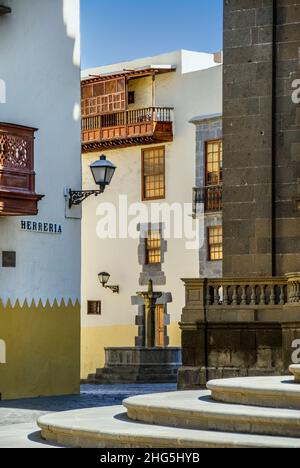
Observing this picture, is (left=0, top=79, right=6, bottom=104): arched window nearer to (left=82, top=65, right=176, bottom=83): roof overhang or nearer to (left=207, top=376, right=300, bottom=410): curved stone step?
(left=207, top=376, right=300, bottom=410): curved stone step

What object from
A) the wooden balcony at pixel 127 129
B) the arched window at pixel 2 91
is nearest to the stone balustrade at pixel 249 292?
the arched window at pixel 2 91

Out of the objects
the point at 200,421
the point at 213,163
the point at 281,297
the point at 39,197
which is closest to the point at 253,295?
the point at 281,297

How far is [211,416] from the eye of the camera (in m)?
11.4

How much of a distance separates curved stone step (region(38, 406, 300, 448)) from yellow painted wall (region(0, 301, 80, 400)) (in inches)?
313

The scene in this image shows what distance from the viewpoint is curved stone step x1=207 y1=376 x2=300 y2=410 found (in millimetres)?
11719

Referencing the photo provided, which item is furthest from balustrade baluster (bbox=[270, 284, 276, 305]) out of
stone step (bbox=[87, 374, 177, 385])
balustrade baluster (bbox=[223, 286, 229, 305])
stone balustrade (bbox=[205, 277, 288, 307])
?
stone step (bbox=[87, 374, 177, 385])

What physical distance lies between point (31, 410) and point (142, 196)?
80.3 feet

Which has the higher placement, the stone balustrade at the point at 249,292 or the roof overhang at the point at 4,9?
the roof overhang at the point at 4,9

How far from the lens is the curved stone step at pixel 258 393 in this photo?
1172 centimetres

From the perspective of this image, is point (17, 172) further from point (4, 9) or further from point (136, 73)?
point (136, 73)

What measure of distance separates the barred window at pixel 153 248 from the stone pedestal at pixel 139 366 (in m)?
10.2

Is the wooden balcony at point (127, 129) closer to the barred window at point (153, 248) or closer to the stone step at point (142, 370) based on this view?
the barred window at point (153, 248)
